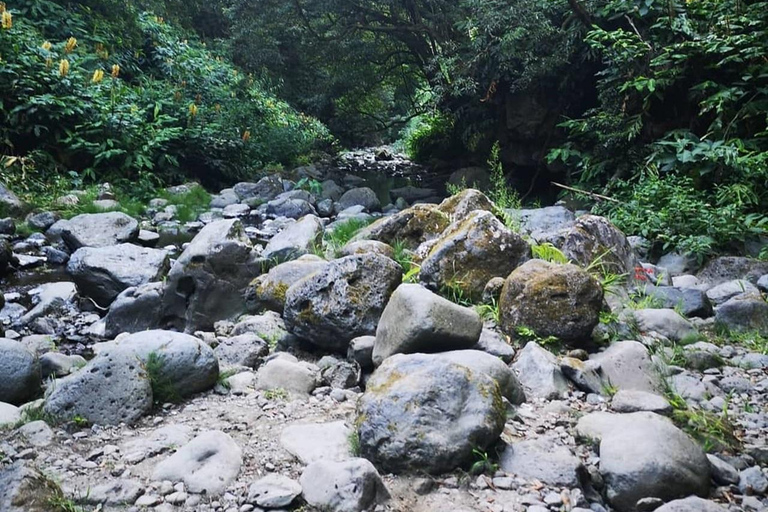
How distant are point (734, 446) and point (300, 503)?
2046mm

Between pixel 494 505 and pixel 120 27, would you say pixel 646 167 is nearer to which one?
pixel 494 505

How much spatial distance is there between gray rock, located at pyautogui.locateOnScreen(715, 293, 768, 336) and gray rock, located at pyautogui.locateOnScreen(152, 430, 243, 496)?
359 centimetres

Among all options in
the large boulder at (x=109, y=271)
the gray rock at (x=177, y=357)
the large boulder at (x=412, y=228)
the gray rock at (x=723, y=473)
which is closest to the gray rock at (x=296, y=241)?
the large boulder at (x=412, y=228)

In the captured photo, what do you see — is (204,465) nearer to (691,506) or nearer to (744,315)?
(691,506)

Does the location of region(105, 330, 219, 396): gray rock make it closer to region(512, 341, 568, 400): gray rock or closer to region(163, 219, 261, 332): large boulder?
region(163, 219, 261, 332): large boulder

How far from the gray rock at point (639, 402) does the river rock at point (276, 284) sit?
2656 millimetres

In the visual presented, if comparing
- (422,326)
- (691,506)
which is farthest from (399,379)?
(691,506)

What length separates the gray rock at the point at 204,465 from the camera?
105 inches

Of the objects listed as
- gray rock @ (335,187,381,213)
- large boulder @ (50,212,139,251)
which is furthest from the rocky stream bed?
gray rock @ (335,187,381,213)

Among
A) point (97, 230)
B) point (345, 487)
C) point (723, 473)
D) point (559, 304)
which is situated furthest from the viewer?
point (97, 230)

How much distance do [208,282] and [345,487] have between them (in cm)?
359

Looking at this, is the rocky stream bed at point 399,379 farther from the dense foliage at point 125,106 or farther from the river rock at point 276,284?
the dense foliage at point 125,106

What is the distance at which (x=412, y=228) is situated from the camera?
5.96 meters

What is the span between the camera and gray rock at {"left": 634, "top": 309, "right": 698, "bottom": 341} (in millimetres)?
4289
